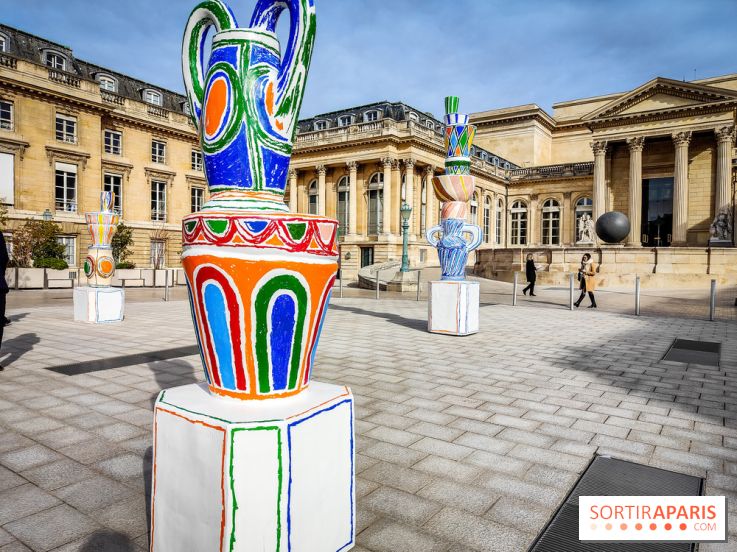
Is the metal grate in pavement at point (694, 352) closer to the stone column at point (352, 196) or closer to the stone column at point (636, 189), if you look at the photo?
the stone column at point (636, 189)

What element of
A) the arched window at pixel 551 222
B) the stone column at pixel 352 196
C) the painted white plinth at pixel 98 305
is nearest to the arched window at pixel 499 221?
the arched window at pixel 551 222

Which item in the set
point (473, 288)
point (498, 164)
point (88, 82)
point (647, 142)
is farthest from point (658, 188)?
point (88, 82)

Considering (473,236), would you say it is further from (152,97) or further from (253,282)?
(152,97)

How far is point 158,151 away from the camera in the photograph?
3650cm

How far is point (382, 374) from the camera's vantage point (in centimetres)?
626

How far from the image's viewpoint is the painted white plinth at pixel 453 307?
9453mm

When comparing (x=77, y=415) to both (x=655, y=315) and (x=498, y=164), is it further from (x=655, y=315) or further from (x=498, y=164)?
(x=498, y=164)

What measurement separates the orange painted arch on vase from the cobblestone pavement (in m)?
0.96

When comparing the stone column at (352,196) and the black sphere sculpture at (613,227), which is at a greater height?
the stone column at (352,196)

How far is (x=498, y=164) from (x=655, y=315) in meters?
40.9

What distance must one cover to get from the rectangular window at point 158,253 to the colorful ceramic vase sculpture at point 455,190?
30.5 metres

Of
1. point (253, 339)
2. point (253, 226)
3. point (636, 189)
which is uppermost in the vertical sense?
point (636, 189)

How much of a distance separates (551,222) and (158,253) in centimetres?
3479

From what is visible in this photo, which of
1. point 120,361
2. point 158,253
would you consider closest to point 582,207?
point 158,253
